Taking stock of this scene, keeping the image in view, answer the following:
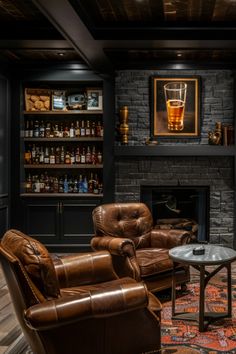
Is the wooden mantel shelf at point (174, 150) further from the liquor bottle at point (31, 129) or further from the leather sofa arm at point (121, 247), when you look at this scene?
the leather sofa arm at point (121, 247)

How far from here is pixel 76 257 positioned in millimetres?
3238

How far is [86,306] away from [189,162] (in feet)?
14.3

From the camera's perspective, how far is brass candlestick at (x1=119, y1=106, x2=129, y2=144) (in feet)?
20.5

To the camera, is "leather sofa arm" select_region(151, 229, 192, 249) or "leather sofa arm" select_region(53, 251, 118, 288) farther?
"leather sofa arm" select_region(151, 229, 192, 249)

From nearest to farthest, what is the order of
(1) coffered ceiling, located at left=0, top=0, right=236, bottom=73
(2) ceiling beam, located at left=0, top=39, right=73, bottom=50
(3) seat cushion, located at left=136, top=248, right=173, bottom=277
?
1. (3) seat cushion, located at left=136, top=248, right=173, bottom=277
2. (1) coffered ceiling, located at left=0, top=0, right=236, bottom=73
3. (2) ceiling beam, located at left=0, top=39, right=73, bottom=50

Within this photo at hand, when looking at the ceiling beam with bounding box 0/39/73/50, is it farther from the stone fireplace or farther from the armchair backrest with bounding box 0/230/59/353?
the armchair backrest with bounding box 0/230/59/353

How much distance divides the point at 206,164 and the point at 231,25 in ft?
7.38

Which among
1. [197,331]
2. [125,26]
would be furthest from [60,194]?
[197,331]

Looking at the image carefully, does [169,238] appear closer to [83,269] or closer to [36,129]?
A: [83,269]

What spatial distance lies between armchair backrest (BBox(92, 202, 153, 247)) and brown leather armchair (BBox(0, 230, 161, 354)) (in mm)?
1887

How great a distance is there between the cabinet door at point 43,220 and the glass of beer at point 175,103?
2113mm

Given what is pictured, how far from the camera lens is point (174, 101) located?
6223 millimetres

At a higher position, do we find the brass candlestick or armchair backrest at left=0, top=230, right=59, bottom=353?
the brass candlestick

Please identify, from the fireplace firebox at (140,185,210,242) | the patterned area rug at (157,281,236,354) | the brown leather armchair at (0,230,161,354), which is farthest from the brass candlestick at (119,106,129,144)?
the brown leather armchair at (0,230,161,354)
